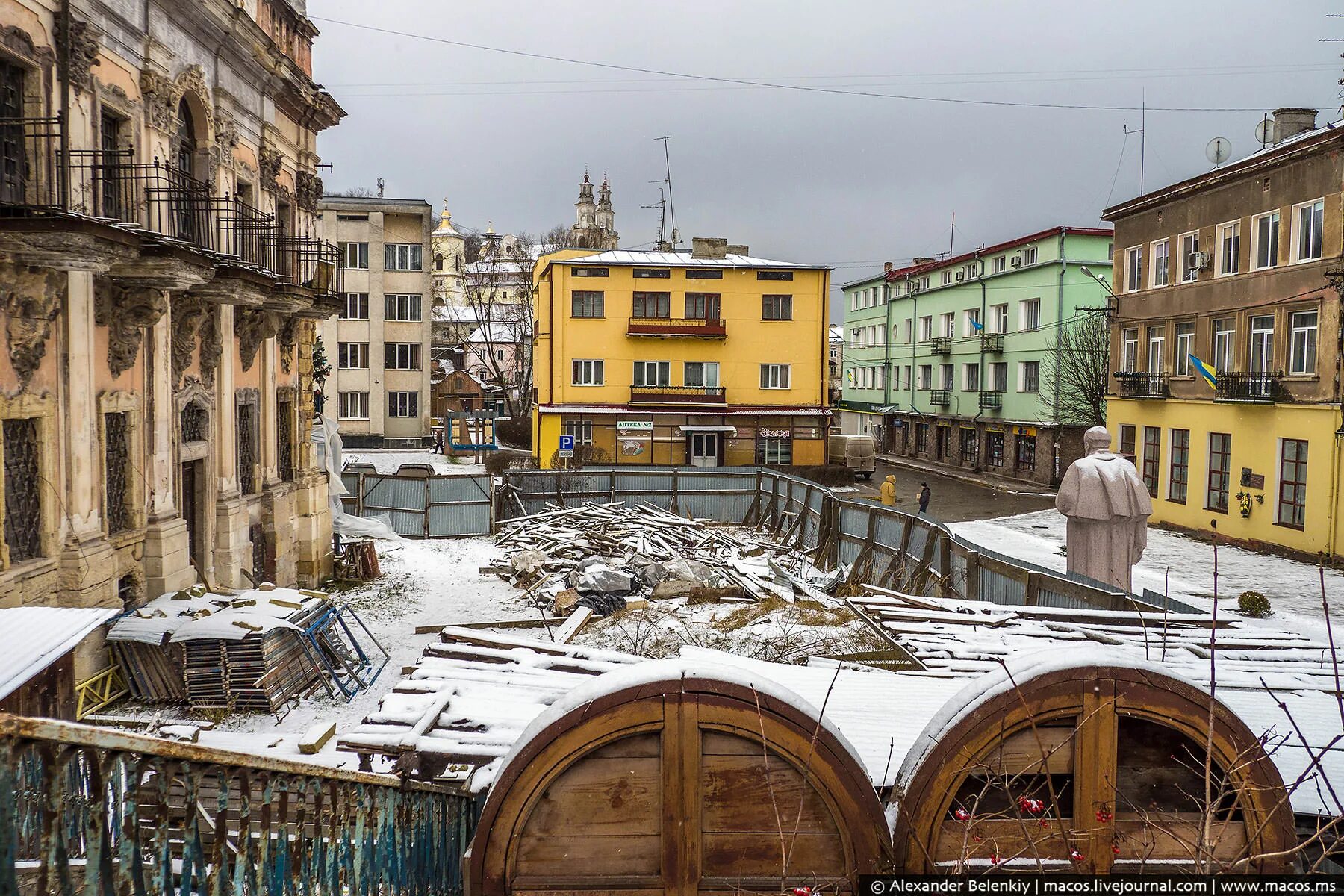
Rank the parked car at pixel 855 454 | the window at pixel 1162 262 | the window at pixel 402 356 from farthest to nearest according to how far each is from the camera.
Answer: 1. the window at pixel 402 356
2. the parked car at pixel 855 454
3. the window at pixel 1162 262

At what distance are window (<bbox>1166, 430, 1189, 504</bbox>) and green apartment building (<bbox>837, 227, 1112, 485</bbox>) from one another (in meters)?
11.5

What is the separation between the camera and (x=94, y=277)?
11828mm

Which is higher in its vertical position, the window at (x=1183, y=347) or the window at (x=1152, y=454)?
the window at (x=1183, y=347)

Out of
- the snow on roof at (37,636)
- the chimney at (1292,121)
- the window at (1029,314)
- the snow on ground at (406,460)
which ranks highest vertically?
the chimney at (1292,121)

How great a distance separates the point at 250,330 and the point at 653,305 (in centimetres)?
2579

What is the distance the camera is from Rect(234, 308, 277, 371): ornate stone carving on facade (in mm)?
17375

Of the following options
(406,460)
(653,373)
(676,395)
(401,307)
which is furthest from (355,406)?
(676,395)

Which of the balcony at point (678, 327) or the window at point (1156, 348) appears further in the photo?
the balcony at point (678, 327)

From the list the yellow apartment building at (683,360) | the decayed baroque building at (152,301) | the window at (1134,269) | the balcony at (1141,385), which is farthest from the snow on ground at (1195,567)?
the decayed baroque building at (152,301)

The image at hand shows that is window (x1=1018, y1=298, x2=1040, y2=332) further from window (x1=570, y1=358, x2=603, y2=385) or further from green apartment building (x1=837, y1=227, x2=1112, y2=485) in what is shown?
window (x1=570, y1=358, x2=603, y2=385)

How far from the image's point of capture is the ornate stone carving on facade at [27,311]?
1010cm

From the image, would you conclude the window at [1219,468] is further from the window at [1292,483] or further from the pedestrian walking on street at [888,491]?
the pedestrian walking on street at [888,491]

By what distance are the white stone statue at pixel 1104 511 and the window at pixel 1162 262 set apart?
863 inches

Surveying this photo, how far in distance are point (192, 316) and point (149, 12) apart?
4464 mm
